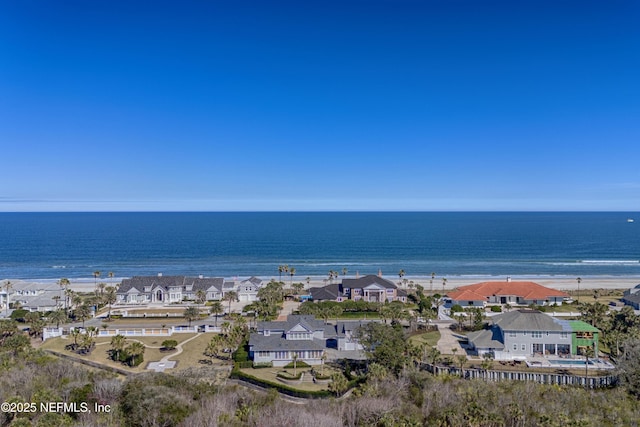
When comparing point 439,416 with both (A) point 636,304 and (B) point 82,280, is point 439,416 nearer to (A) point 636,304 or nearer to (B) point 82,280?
(A) point 636,304

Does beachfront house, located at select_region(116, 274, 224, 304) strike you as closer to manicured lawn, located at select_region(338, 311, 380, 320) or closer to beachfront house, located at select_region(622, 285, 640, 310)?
manicured lawn, located at select_region(338, 311, 380, 320)

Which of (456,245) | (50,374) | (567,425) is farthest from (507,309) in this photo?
(456,245)

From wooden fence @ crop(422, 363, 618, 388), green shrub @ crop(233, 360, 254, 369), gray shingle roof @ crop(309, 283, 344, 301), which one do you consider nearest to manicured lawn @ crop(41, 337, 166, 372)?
green shrub @ crop(233, 360, 254, 369)

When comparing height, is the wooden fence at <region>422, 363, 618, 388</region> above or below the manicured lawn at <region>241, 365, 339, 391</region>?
above

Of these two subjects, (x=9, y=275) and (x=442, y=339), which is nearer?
(x=442, y=339)

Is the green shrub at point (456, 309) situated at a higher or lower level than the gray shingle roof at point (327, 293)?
lower

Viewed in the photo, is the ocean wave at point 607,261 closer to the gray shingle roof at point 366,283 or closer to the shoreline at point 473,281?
the shoreline at point 473,281

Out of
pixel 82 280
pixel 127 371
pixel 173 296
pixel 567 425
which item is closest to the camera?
pixel 567 425

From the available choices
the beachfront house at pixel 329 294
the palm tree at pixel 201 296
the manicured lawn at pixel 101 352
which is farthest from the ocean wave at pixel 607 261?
the manicured lawn at pixel 101 352
